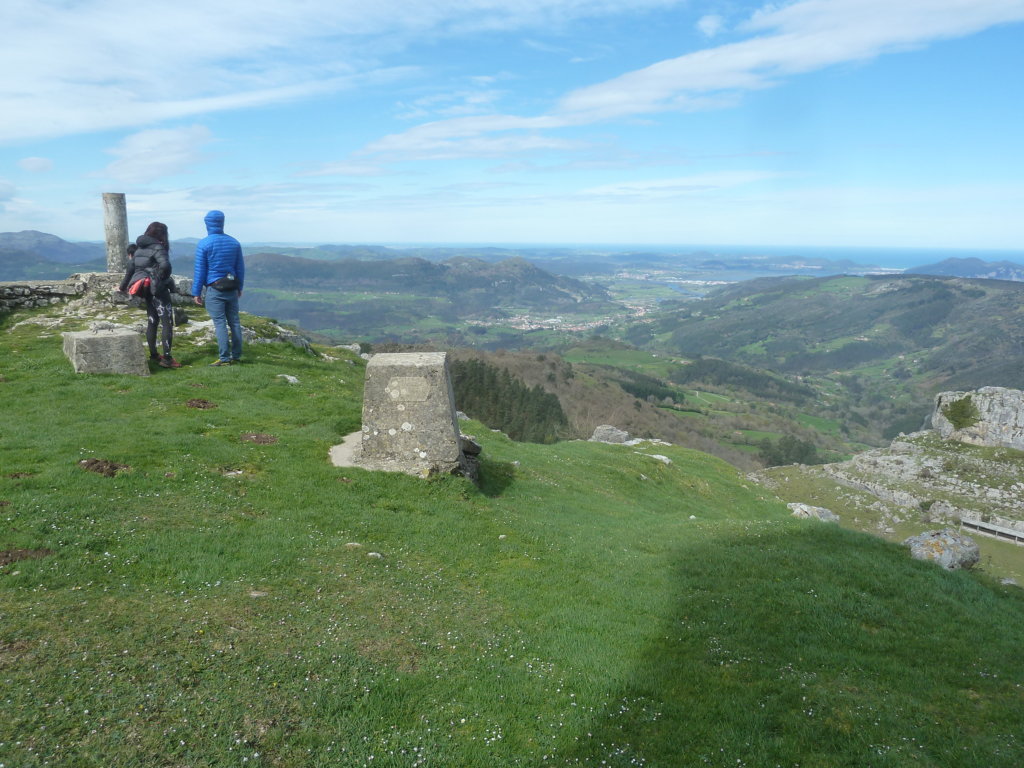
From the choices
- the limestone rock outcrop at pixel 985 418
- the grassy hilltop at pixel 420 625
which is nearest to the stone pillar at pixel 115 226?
the grassy hilltop at pixel 420 625

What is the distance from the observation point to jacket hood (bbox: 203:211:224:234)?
22.7 m

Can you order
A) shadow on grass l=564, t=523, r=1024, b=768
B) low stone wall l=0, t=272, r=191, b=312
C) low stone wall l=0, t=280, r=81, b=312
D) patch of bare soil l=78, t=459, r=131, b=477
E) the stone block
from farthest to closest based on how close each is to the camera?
low stone wall l=0, t=272, r=191, b=312 → low stone wall l=0, t=280, r=81, b=312 → the stone block → patch of bare soil l=78, t=459, r=131, b=477 → shadow on grass l=564, t=523, r=1024, b=768

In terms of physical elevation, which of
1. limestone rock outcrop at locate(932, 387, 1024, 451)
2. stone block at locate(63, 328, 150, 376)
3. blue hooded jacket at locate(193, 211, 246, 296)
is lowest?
limestone rock outcrop at locate(932, 387, 1024, 451)

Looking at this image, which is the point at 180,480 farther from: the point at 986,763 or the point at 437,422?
the point at 986,763

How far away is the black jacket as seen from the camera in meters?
23.2

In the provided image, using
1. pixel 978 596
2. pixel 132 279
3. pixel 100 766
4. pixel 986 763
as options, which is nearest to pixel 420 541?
pixel 100 766

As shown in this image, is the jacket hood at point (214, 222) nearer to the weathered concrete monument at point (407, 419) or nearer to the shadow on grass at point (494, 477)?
the weathered concrete monument at point (407, 419)

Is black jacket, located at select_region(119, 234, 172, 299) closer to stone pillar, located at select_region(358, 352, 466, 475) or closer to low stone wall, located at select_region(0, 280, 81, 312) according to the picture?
stone pillar, located at select_region(358, 352, 466, 475)

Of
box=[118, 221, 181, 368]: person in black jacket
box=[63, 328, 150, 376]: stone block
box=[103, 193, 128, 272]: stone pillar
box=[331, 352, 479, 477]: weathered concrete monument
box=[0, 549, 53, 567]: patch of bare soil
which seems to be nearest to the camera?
box=[0, 549, 53, 567]: patch of bare soil

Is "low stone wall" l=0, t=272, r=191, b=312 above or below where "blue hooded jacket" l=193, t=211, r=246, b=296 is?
below

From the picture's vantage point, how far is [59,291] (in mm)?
38688

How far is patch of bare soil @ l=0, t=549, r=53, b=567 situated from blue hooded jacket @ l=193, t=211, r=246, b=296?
14.5 m

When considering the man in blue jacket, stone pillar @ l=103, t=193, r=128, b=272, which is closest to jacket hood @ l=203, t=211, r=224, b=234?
the man in blue jacket

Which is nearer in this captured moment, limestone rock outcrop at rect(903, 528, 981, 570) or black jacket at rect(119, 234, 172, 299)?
limestone rock outcrop at rect(903, 528, 981, 570)
